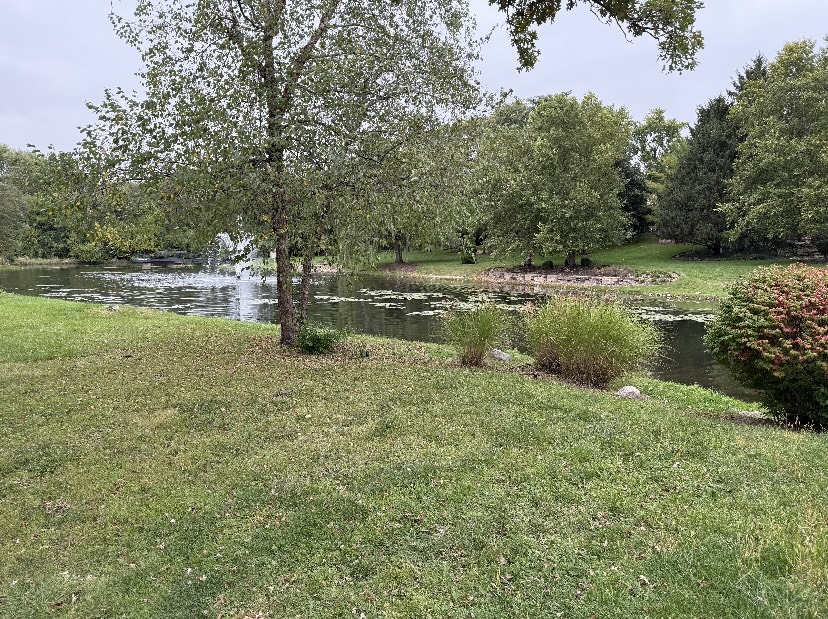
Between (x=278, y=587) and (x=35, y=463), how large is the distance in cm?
392

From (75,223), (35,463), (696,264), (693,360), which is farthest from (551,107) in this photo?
(35,463)

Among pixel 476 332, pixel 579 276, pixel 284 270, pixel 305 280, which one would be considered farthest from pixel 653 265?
pixel 284 270

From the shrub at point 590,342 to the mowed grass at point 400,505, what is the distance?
1.73 m

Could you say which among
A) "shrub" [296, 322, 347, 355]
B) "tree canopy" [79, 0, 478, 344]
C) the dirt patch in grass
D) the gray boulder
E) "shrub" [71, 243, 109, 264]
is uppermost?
"tree canopy" [79, 0, 478, 344]

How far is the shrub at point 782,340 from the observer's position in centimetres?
736

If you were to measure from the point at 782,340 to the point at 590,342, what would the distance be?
321cm

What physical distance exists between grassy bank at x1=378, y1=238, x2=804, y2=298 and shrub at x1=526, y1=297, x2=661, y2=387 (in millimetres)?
19083

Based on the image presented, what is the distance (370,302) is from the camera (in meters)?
27.9

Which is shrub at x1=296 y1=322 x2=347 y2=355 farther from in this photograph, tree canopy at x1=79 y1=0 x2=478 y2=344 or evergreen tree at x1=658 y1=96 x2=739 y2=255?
evergreen tree at x1=658 y1=96 x2=739 y2=255

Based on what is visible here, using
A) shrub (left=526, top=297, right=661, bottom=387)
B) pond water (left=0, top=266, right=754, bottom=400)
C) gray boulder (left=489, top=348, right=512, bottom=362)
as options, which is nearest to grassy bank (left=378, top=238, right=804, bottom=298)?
pond water (left=0, top=266, right=754, bottom=400)

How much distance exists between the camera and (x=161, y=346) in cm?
1281

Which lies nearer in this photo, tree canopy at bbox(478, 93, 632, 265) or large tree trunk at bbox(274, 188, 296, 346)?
large tree trunk at bbox(274, 188, 296, 346)

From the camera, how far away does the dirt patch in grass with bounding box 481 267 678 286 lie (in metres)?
34.3

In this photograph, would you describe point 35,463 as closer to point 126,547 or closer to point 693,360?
point 126,547
